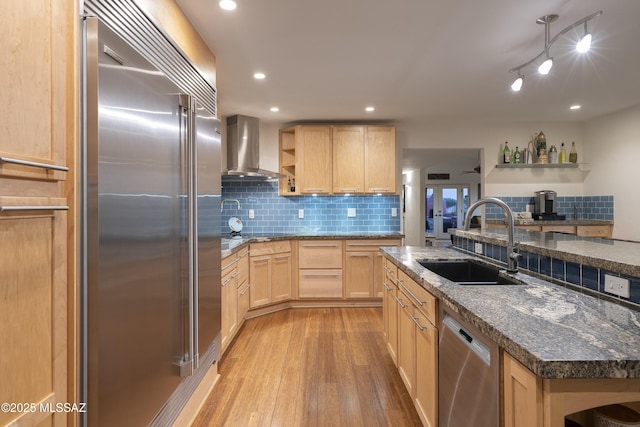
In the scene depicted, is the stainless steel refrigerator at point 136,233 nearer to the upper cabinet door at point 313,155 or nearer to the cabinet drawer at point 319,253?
the cabinet drawer at point 319,253

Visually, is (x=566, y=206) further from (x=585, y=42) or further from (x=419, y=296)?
(x=419, y=296)

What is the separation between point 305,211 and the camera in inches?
185

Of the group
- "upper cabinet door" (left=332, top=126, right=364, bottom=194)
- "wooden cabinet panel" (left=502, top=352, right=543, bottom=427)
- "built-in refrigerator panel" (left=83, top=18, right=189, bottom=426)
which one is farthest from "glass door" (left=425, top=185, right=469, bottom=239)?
"wooden cabinet panel" (left=502, top=352, right=543, bottom=427)

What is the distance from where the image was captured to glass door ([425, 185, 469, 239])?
408 inches

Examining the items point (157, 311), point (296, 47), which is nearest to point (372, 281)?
point (296, 47)

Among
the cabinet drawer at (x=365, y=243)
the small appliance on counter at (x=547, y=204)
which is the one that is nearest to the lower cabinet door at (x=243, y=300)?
the cabinet drawer at (x=365, y=243)

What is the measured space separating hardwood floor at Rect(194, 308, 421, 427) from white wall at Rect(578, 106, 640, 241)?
11.6 feet

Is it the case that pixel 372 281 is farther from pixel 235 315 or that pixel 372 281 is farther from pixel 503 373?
pixel 503 373

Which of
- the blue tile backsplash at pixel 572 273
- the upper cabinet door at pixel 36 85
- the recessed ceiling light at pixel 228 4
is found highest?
the recessed ceiling light at pixel 228 4

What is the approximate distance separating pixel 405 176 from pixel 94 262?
9.68 meters

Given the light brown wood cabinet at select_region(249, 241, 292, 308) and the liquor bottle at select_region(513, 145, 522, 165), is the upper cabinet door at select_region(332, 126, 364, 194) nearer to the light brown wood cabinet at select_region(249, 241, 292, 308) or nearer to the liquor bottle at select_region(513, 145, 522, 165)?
the light brown wood cabinet at select_region(249, 241, 292, 308)

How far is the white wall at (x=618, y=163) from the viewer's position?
4129mm

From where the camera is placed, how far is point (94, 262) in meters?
1.04

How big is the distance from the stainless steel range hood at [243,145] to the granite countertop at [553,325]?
3.11m
